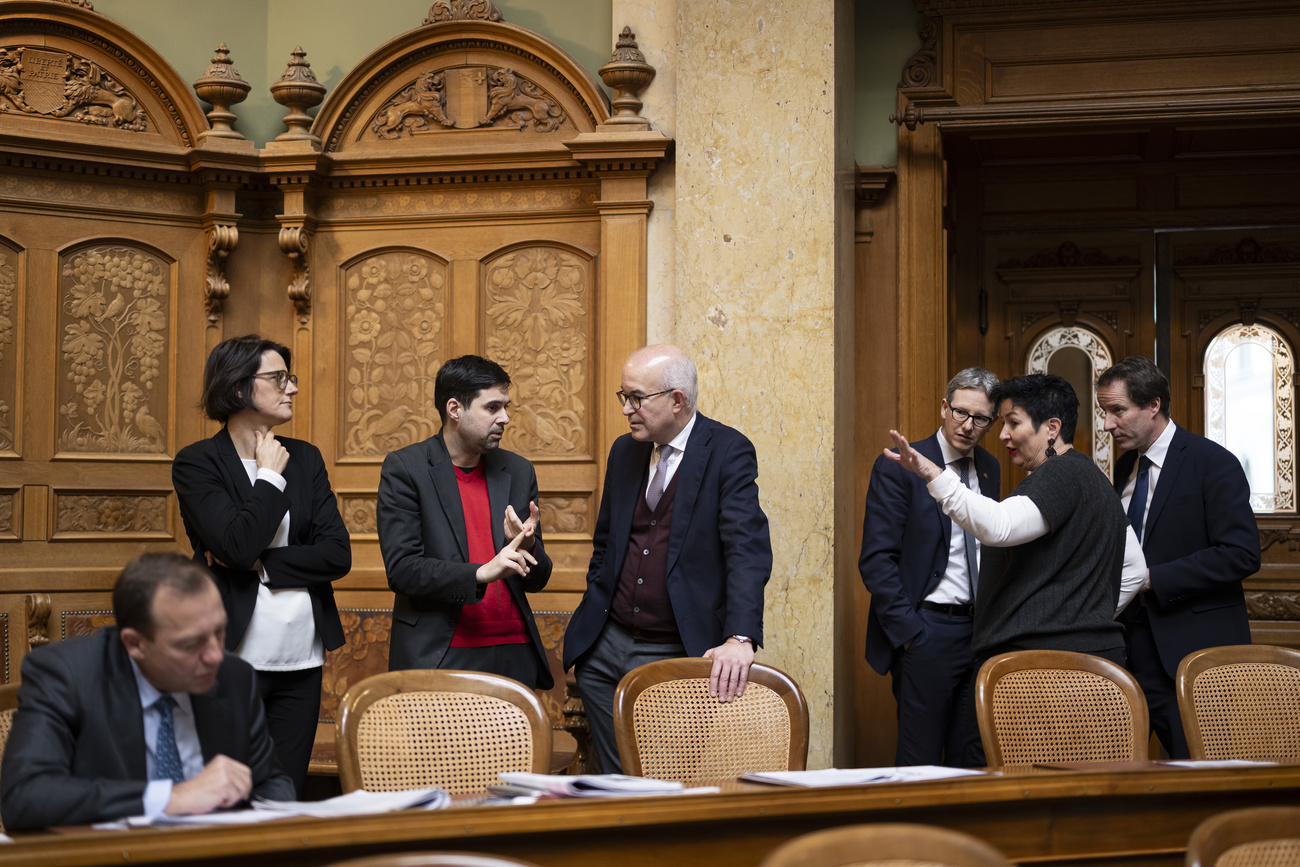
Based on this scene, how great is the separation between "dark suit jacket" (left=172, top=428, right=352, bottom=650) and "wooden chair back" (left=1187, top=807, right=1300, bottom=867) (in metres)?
2.35

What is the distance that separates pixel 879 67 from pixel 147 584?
4.11m

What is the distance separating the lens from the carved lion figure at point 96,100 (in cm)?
493

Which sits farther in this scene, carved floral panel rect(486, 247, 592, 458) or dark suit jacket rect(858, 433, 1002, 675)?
carved floral panel rect(486, 247, 592, 458)

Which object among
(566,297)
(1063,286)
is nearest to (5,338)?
(566,297)

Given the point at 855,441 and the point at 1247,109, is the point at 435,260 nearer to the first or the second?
the point at 855,441

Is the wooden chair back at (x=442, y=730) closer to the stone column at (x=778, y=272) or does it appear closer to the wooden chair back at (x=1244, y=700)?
the wooden chair back at (x=1244, y=700)

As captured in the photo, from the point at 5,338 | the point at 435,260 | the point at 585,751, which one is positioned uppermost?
the point at 435,260

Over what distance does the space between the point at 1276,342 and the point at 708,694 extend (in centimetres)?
413

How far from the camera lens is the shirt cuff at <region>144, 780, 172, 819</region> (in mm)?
1999

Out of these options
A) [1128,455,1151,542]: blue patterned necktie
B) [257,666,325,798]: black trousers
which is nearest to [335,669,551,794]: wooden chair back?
[257,666,325,798]: black trousers

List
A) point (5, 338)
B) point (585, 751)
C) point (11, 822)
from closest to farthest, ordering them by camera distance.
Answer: point (11, 822)
point (585, 751)
point (5, 338)

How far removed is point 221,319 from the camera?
517 cm

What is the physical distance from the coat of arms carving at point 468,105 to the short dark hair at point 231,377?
2.12m

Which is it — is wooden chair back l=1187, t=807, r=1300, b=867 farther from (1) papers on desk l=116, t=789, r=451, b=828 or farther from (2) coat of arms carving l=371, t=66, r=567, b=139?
(2) coat of arms carving l=371, t=66, r=567, b=139
